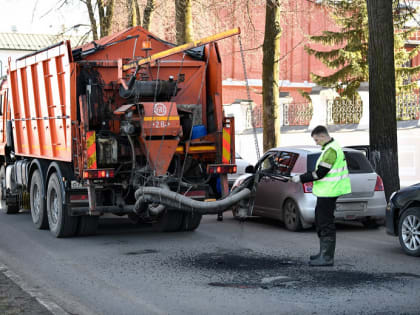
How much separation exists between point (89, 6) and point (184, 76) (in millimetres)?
17814

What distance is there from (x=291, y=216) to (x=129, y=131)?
355 centimetres

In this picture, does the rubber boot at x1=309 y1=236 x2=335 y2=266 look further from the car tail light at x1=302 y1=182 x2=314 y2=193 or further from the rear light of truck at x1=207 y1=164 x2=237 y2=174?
the car tail light at x1=302 y1=182 x2=314 y2=193

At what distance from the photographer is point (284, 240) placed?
452 inches

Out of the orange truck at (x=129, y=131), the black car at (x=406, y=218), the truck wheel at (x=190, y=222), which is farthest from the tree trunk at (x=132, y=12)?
the black car at (x=406, y=218)

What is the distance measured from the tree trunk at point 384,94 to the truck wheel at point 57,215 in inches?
240

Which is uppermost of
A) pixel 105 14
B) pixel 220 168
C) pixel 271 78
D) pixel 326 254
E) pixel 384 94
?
pixel 105 14

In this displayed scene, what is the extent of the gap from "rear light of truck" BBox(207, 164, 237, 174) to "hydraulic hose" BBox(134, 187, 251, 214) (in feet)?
4.73

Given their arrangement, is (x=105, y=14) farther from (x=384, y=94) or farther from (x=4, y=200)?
(x=384, y=94)

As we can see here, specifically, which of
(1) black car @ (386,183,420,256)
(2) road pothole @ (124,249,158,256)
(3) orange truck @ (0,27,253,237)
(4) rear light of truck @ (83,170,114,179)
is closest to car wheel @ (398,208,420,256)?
(1) black car @ (386,183,420,256)

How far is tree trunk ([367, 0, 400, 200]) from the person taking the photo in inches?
553

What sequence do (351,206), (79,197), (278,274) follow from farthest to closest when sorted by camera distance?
(351,206) → (79,197) → (278,274)

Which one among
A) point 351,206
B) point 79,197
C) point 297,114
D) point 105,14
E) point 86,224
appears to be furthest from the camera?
point 297,114

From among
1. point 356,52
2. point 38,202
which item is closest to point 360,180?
point 38,202

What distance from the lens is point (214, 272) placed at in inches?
342
